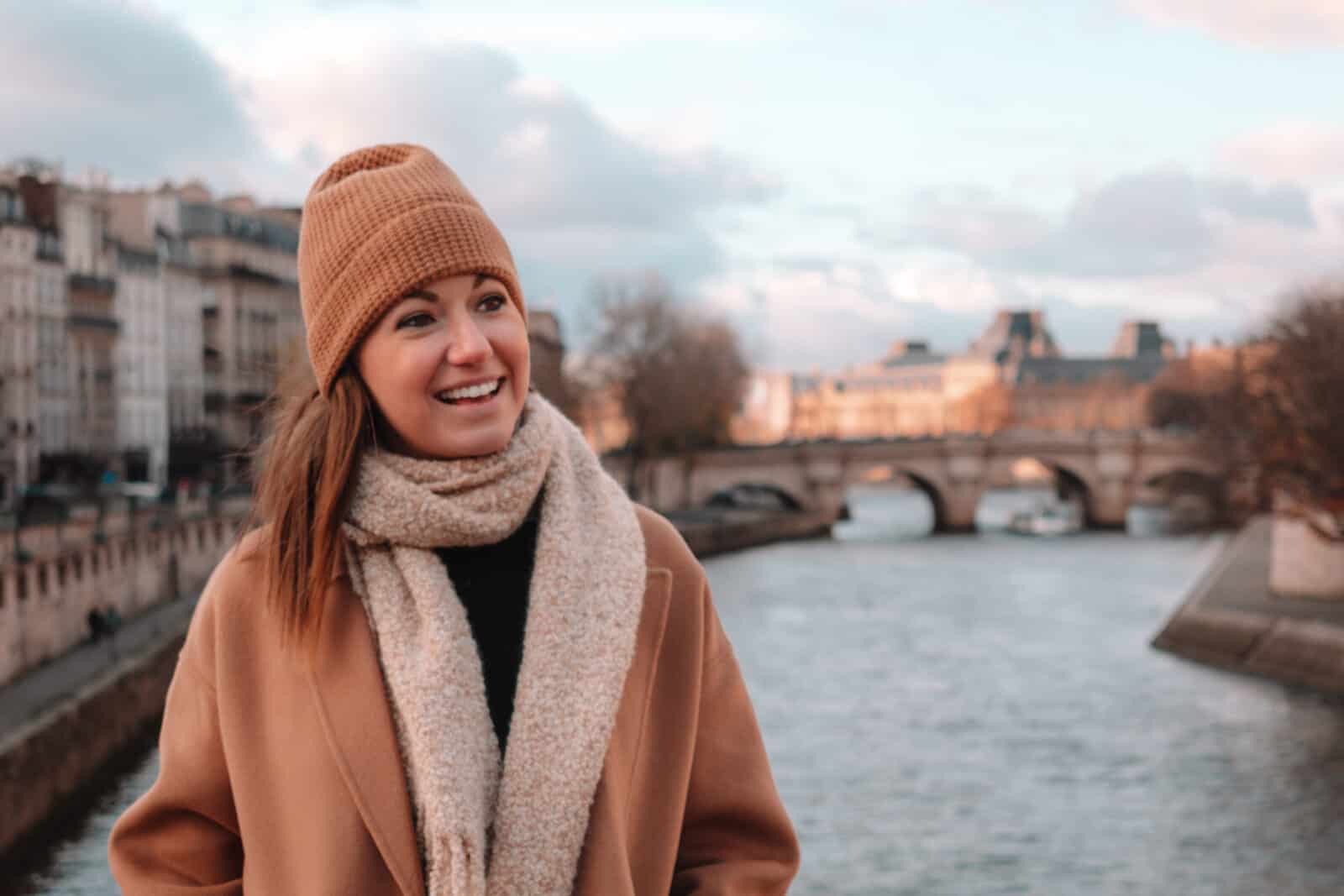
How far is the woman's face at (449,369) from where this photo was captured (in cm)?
243

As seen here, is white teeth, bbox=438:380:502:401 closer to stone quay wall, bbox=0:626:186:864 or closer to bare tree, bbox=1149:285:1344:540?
stone quay wall, bbox=0:626:186:864

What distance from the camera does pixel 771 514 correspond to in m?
63.4

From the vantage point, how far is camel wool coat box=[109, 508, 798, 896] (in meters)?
2.35

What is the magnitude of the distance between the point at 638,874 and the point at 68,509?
32894mm

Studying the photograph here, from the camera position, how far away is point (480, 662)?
245cm

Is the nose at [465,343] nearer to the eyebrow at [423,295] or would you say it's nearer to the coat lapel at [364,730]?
the eyebrow at [423,295]

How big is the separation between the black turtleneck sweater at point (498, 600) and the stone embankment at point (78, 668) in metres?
13.9

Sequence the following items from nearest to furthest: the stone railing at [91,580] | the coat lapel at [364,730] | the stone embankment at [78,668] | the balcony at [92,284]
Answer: the coat lapel at [364,730] < the stone embankment at [78,668] < the stone railing at [91,580] < the balcony at [92,284]

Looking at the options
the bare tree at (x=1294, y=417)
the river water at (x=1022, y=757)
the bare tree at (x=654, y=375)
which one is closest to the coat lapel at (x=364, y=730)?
the river water at (x=1022, y=757)

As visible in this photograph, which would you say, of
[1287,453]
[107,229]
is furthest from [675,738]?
[107,229]

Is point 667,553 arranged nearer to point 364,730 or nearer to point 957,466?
point 364,730

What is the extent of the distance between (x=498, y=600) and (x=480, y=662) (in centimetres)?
9

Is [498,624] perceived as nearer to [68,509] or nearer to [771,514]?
[68,509]

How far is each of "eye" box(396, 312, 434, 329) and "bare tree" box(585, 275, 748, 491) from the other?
195ft
